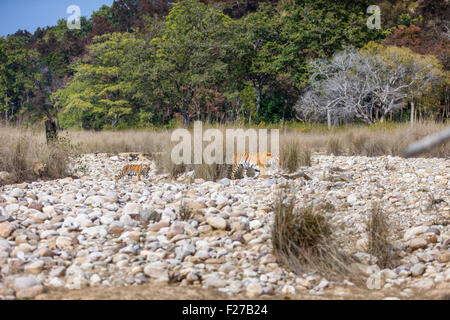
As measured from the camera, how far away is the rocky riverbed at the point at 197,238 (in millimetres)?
2477

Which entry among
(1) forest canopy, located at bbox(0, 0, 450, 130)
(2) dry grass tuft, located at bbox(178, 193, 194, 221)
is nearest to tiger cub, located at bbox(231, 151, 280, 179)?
(2) dry grass tuft, located at bbox(178, 193, 194, 221)

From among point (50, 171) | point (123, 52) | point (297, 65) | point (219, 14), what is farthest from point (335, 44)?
point (50, 171)

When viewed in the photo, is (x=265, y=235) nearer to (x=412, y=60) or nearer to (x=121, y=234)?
(x=121, y=234)

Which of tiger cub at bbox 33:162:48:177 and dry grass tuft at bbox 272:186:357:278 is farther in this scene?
tiger cub at bbox 33:162:48:177

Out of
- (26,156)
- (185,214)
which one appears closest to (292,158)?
(185,214)

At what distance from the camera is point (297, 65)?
21.6 metres

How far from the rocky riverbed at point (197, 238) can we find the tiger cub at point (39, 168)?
1.94 ft

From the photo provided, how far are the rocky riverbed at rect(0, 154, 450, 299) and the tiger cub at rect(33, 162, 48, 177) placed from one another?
0.59 meters

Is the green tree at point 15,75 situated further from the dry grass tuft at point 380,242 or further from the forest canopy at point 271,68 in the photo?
the dry grass tuft at point 380,242

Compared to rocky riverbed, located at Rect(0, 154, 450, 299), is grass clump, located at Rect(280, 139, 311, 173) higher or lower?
higher

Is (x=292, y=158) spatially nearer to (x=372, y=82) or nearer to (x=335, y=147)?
(x=335, y=147)

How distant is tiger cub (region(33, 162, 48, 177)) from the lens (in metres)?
5.60

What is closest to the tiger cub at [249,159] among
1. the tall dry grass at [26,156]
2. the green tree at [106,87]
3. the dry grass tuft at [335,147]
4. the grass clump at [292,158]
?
the grass clump at [292,158]

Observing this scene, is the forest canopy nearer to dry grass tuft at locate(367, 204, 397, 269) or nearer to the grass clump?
the grass clump
